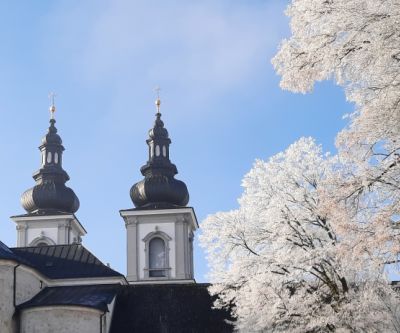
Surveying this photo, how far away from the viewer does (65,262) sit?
40031 mm

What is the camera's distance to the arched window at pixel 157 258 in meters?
47.6

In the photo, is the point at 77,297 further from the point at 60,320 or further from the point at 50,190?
the point at 50,190

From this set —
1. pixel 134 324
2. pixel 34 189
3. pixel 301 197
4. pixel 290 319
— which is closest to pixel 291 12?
pixel 301 197

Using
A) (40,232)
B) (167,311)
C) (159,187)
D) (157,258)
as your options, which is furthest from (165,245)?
(167,311)

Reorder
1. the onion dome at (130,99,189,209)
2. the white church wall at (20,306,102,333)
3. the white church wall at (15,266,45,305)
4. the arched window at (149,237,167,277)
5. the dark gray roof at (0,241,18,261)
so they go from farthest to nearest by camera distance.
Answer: the onion dome at (130,99,189,209), the arched window at (149,237,167,277), the white church wall at (15,266,45,305), the dark gray roof at (0,241,18,261), the white church wall at (20,306,102,333)

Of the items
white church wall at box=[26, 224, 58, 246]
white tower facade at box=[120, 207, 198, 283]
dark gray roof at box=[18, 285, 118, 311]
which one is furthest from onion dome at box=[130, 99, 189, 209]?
dark gray roof at box=[18, 285, 118, 311]

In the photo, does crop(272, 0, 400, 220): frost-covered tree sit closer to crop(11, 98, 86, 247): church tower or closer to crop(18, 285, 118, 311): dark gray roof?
crop(18, 285, 118, 311): dark gray roof

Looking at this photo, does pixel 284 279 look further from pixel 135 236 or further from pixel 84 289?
pixel 135 236

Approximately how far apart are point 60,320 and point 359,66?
21.9 metres

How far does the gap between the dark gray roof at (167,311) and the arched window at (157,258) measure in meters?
10.3

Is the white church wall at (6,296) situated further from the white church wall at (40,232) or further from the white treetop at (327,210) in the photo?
the white church wall at (40,232)

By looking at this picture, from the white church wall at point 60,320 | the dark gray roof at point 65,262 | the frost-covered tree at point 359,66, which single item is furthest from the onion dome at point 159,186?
the frost-covered tree at point 359,66

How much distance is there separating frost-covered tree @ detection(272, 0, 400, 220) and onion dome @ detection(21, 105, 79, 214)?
37.7 m

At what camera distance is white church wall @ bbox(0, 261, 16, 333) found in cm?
3138
